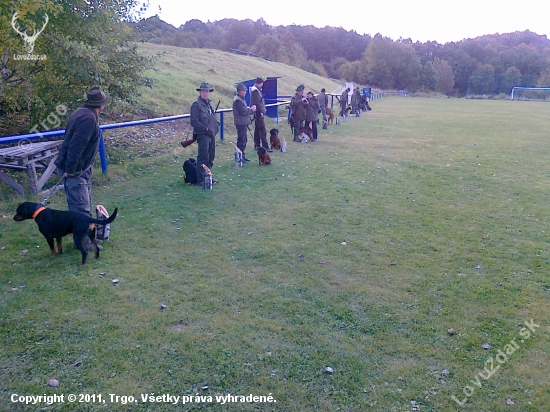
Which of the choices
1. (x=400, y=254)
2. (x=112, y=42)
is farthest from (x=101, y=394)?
(x=112, y=42)

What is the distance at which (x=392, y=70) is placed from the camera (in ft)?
257

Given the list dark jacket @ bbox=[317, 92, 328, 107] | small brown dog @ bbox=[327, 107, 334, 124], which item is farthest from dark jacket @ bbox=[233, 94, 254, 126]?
small brown dog @ bbox=[327, 107, 334, 124]

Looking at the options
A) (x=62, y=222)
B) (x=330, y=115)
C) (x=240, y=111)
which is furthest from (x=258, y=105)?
(x=330, y=115)

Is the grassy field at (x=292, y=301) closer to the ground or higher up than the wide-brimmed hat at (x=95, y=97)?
closer to the ground

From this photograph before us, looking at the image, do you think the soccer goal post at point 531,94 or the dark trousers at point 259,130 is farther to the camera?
the soccer goal post at point 531,94

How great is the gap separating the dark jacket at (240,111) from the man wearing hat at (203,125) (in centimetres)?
211

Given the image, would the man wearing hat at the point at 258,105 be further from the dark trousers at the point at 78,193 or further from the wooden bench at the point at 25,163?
the dark trousers at the point at 78,193

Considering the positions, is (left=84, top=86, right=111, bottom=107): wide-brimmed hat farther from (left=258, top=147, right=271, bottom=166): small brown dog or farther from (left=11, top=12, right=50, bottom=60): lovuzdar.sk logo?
(left=258, top=147, right=271, bottom=166): small brown dog

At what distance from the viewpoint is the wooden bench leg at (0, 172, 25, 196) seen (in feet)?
24.3

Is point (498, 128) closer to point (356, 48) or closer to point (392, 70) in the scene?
point (392, 70)

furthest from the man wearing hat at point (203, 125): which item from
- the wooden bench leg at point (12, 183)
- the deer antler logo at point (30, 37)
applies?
the wooden bench leg at point (12, 183)

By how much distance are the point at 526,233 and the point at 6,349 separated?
6.70m

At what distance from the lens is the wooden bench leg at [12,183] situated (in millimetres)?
7410

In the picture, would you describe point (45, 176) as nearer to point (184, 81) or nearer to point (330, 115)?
point (184, 81)
